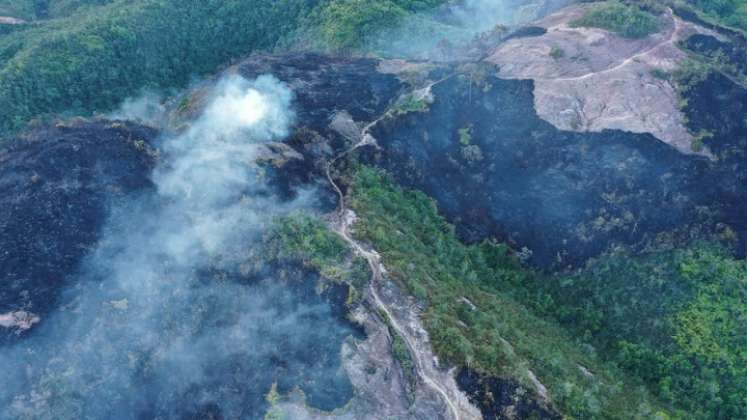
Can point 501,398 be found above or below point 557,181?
above

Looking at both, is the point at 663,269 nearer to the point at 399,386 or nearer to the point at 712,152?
the point at 712,152

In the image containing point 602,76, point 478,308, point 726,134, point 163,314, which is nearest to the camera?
point 163,314

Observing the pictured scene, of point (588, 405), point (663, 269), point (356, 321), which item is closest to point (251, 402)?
point (356, 321)

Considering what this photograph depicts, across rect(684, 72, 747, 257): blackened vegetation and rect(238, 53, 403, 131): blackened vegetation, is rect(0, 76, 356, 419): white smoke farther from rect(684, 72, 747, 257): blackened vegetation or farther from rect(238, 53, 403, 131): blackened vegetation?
rect(684, 72, 747, 257): blackened vegetation

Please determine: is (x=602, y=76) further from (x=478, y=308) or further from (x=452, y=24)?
(x=452, y=24)

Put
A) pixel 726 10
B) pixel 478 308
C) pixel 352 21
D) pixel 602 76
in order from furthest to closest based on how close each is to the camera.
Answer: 1. pixel 726 10
2. pixel 352 21
3. pixel 602 76
4. pixel 478 308

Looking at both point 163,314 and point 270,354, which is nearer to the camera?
point 270,354

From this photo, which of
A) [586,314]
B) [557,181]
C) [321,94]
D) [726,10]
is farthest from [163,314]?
[726,10]
